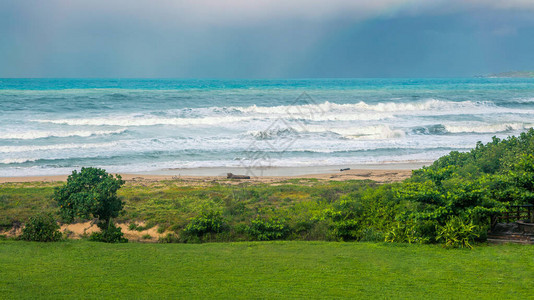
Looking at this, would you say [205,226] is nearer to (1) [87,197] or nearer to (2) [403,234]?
(1) [87,197]

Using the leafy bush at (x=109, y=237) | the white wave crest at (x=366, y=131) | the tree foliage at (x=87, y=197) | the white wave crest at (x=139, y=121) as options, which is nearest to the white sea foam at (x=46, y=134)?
the white wave crest at (x=139, y=121)

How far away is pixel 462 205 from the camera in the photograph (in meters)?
9.12

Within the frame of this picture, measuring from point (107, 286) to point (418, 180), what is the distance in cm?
853

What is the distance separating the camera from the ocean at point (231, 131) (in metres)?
25.4

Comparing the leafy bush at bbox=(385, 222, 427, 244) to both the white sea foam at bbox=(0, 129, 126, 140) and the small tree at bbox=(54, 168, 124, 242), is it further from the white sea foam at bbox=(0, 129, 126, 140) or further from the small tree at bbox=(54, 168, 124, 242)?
the white sea foam at bbox=(0, 129, 126, 140)

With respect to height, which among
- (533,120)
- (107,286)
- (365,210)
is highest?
(533,120)

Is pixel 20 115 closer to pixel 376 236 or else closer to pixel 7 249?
pixel 7 249

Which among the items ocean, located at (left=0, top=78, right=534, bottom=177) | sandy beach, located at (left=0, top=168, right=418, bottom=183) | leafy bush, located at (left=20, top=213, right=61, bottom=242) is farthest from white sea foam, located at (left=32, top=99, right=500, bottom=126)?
leafy bush, located at (left=20, top=213, right=61, bottom=242)

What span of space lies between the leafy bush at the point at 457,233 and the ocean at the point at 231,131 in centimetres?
1549

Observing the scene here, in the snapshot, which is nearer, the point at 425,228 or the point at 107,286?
the point at 107,286

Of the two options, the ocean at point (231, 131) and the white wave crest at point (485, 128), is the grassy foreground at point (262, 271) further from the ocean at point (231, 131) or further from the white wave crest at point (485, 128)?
the white wave crest at point (485, 128)

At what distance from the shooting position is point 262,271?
754 centimetres

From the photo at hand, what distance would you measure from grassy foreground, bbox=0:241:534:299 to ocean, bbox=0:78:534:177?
1488 cm

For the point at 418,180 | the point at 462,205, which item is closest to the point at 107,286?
the point at 462,205
